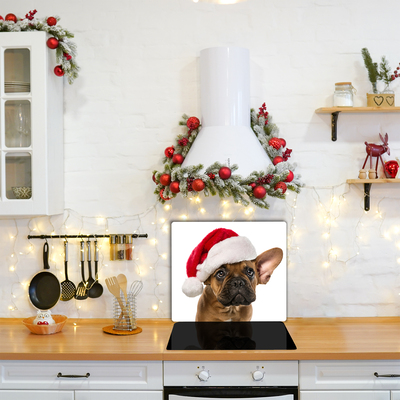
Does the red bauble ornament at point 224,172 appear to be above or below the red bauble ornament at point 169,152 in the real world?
below

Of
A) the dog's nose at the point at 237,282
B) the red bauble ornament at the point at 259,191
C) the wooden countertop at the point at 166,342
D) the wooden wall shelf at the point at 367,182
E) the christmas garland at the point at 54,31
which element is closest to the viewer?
the wooden countertop at the point at 166,342

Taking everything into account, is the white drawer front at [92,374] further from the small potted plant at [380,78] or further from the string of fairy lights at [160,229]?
the small potted plant at [380,78]

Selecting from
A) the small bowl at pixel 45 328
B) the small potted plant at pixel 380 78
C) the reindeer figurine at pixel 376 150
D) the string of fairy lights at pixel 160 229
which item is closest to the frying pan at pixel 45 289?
the string of fairy lights at pixel 160 229

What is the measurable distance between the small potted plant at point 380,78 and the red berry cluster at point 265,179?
69cm

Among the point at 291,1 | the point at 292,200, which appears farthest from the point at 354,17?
the point at 292,200

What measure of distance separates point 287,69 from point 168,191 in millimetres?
908

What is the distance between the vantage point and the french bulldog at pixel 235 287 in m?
2.31

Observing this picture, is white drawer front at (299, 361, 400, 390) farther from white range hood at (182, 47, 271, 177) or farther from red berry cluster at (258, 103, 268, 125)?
red berry cluster at (258, 103, 268, 125)

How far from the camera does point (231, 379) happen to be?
1.91 meters

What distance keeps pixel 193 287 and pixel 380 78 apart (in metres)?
1.42

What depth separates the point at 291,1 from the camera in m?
2.36

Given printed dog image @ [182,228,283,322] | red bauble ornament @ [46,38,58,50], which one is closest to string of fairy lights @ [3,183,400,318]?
printed dog image @ [182,228,283,322]

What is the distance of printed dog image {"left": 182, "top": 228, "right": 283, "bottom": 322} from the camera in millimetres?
2320

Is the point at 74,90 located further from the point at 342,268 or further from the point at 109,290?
the point at 342,268
